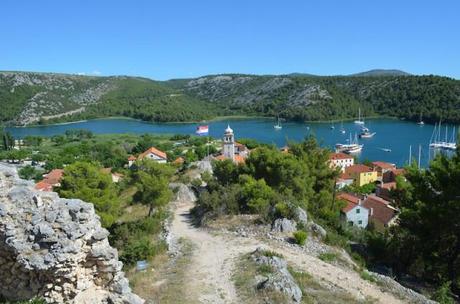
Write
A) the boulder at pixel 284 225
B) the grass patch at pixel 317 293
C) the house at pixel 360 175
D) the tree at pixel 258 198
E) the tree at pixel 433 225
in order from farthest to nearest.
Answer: the house at pixel 360 175
the tree at pixel 258 198
the boulder at pixel 284 225
the tree at pixel 433 225
the grass patch at pixel 317 293

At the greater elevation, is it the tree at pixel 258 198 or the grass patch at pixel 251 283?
the tree at pixel 258 198

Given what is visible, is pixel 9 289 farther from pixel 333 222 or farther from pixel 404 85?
pixel 404 85

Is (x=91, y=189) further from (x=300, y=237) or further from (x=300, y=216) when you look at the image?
(x=300, y=237)

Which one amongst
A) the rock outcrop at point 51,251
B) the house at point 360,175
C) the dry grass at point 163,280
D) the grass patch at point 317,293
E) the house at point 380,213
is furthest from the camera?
the house at point 360,175

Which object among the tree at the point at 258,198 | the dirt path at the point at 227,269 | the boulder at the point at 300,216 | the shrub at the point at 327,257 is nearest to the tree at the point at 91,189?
the dirt path at the point at 227,269

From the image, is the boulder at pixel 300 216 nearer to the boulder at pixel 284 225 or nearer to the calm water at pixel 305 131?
the boulder at pixel 284 225

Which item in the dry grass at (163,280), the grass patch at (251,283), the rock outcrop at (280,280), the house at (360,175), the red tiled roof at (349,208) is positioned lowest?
the house at (360,175)

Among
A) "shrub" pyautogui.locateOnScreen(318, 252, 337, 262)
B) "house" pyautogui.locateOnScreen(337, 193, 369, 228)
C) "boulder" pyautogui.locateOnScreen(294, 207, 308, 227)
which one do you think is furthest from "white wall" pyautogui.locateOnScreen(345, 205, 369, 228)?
"shrub" pyautogui.locateOnScreen(318, 252, 337, 262)

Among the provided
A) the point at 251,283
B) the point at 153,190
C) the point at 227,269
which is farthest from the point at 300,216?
the point at 153,190

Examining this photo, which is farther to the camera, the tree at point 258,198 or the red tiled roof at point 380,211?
the red tiled roof at point 380,211

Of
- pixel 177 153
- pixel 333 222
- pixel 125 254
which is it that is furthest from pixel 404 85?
pixel 125 254
